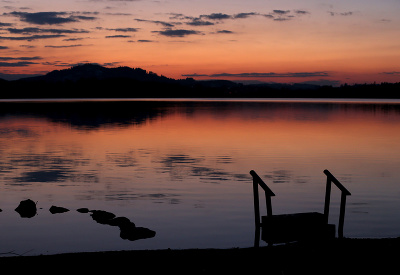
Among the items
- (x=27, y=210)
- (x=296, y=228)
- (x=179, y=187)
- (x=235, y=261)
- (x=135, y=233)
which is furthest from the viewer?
(x=179, y=187)

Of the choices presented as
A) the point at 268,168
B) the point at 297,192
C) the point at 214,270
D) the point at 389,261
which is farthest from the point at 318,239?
the point at 268,168

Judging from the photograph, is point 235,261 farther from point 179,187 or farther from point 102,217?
point 179,187

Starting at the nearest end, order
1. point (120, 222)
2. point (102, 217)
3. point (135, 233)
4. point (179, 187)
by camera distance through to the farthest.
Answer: point (135, 233) < point (120, 222) < point (102, 217) < point (179, 187)

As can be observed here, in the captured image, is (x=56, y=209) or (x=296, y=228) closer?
(x=296, y=228)

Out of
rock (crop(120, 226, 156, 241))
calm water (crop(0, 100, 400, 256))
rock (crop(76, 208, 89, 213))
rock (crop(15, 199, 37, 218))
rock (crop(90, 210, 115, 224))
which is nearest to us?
rock (crop(120, 226, 156, 241))

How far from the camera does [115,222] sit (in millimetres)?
21562

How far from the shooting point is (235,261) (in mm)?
12898

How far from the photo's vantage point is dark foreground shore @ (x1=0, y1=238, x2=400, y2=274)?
12.2 metres

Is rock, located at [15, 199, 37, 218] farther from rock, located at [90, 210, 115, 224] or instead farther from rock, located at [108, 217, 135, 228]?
rock, located at [108, 217, 135, 228]

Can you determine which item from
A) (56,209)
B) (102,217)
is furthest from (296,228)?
(56,209)

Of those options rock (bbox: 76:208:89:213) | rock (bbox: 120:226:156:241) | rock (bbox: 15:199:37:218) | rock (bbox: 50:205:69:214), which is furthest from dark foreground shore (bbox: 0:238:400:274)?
rock (bbox: 50:205:69:214)

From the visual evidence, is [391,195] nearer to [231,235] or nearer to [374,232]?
[374,232]

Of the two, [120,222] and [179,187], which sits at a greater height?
[120,222]

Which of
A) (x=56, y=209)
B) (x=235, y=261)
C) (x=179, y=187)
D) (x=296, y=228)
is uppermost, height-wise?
(x=296, y=228)
